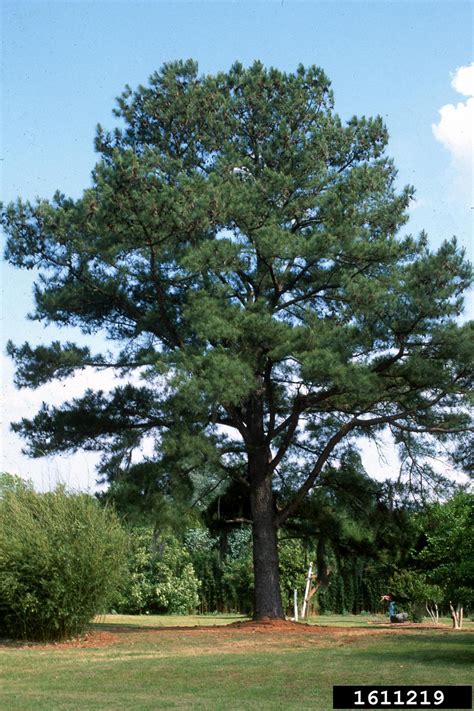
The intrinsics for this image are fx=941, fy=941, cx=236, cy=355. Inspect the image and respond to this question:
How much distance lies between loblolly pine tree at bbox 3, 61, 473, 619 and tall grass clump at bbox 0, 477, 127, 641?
215 centimetres

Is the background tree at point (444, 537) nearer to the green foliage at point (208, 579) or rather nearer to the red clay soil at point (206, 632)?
the red clay soil at point (206, 632)

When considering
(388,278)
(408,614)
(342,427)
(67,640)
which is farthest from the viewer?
(408,614)

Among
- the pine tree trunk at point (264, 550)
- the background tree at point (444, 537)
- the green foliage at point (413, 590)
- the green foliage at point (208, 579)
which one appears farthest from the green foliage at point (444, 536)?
the green foliage at point (208, 579)

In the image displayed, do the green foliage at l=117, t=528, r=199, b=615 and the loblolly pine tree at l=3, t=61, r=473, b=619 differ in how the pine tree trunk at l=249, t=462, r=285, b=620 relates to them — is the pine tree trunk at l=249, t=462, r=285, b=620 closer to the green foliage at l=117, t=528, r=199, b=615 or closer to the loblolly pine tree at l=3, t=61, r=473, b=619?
the loblolly pine tree at l=3, t=61, r=473, b=619

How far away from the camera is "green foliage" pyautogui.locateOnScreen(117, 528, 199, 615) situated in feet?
111

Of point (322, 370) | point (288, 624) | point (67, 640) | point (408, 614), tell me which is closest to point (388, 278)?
point (322, 370)

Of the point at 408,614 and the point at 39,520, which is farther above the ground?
the point at 39,520

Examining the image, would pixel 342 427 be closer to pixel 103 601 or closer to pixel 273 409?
pixel 273 409

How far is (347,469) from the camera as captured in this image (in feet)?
70.5

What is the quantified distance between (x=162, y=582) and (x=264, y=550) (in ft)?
50.2

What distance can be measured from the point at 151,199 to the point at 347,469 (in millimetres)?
8068

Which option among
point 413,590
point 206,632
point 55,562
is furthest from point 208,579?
point 55,562

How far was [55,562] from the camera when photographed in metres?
16.0

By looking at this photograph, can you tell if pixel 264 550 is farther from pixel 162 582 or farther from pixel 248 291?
pixel 162 582
